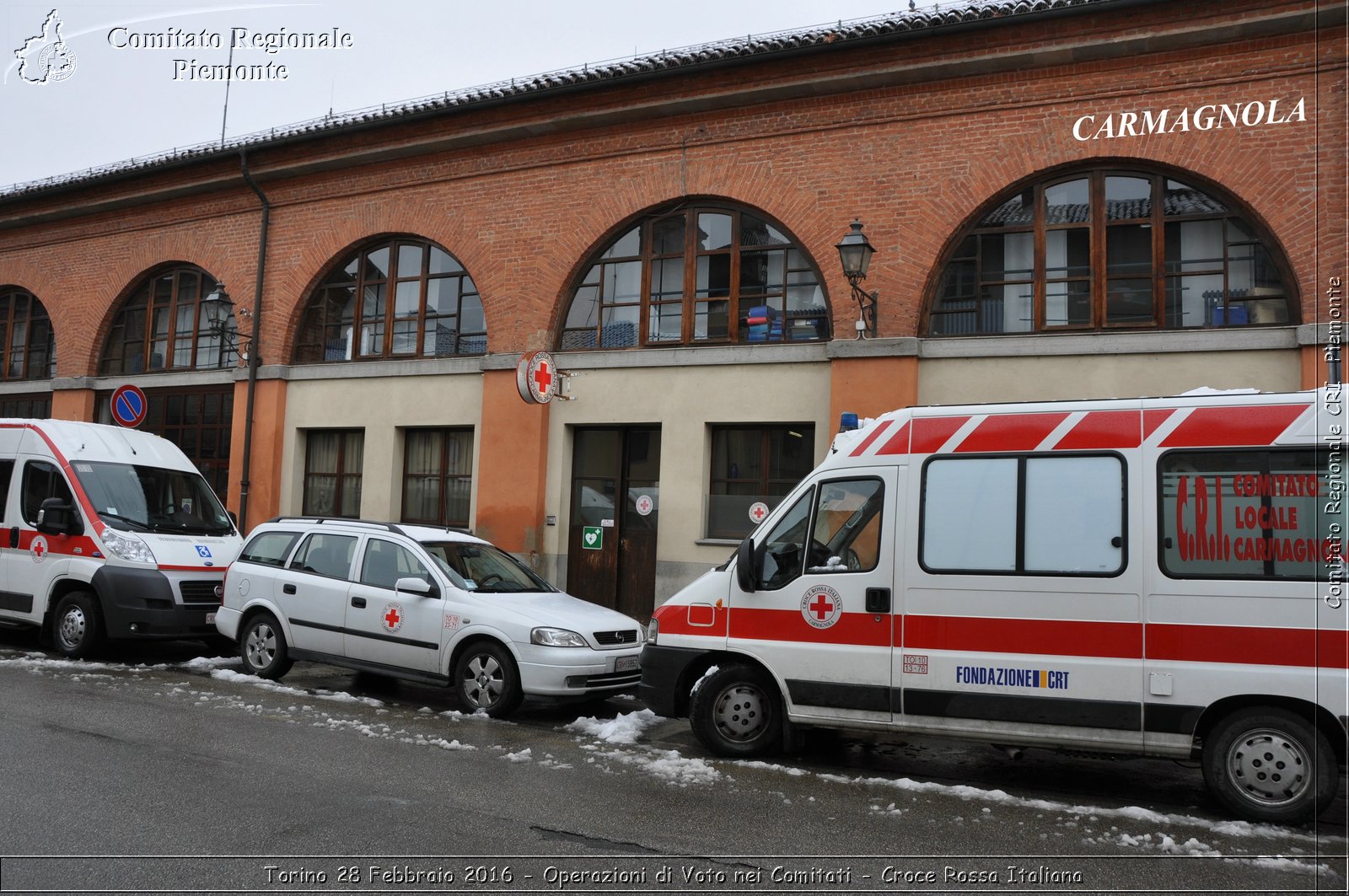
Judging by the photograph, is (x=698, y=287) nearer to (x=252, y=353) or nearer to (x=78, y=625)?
(x=252, y=353)

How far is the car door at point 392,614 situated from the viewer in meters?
9.30

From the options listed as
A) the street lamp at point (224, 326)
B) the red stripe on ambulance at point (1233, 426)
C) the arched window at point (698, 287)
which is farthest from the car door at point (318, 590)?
the street lamp at point (224, 326)

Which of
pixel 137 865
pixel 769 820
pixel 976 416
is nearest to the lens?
pixel 137 865

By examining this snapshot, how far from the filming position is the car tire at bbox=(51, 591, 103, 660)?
36.2 ft

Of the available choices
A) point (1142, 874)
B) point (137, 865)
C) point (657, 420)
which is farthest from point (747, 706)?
A: point (657, 420)

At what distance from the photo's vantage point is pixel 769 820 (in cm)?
588

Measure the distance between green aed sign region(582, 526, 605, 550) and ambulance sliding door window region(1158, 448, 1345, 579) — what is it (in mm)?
9299

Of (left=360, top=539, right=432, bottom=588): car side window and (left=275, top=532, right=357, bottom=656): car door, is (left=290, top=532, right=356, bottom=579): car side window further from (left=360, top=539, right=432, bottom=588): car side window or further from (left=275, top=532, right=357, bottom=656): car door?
(left=360, top=539, right=432, bottom=588): car side window

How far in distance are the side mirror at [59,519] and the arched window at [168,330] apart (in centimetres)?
772

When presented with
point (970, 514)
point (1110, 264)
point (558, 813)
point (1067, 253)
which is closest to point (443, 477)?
point (1067, 253)

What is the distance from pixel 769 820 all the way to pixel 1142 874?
191 cm

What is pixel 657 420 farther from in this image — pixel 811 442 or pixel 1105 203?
pixel 1105 203

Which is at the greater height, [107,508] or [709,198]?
[709,198]

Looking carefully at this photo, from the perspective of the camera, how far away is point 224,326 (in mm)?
18562
